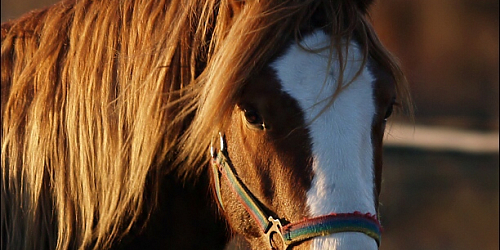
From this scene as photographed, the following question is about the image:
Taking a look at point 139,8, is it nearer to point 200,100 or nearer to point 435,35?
point 200,100

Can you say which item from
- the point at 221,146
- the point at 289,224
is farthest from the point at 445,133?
the point at 289,224

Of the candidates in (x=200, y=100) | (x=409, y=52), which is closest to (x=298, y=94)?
Answer: (x=200, y=100)

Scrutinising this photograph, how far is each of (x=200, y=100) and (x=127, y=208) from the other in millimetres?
436

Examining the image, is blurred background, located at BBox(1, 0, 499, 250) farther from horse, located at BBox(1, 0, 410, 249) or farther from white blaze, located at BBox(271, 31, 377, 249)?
white blaze, located at BBox(271, 31, 377, 249)

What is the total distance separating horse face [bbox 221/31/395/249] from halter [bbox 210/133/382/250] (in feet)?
0.05

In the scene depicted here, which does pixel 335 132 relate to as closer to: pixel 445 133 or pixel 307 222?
pixel 307 222

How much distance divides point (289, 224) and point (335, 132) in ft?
0.93

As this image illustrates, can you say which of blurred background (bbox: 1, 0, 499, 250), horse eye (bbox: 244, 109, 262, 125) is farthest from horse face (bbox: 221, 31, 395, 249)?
blurred background (bbox: 1, 0, 499, 250)

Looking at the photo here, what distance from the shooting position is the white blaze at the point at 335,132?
179 centimetres

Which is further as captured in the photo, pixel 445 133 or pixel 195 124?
pixel 445 133

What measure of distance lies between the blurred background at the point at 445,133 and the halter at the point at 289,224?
4.74m

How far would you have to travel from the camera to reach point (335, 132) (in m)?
1.84

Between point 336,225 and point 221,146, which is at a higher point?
point 221,146

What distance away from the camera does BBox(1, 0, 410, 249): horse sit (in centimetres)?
187
